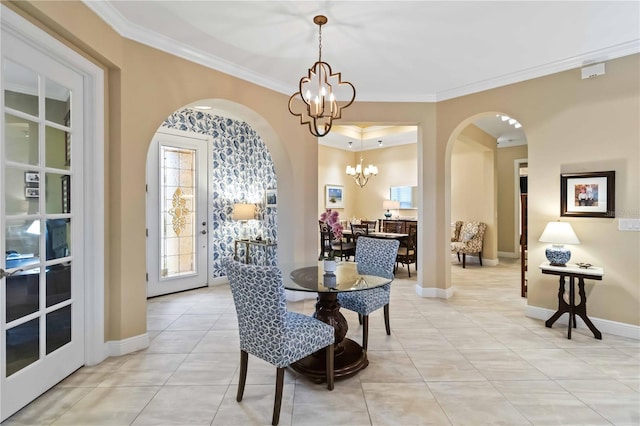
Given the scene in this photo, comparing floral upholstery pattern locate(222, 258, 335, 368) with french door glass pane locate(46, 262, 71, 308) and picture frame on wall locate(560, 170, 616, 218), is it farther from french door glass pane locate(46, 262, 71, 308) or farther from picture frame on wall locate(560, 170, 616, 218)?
picture frame on wall locate(560, 170, 616, 218)

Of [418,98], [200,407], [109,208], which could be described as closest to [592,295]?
[418,98]

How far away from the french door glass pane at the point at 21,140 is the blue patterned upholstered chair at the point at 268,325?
1523 mm

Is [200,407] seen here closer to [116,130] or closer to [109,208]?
[109,208]

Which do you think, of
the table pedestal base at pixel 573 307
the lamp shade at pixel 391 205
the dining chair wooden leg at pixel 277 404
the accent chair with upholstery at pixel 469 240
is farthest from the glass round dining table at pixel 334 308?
the lamp shade at pixel 391 205

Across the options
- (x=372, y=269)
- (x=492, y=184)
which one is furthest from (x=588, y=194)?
(x=492, y=184)

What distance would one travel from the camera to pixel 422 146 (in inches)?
179

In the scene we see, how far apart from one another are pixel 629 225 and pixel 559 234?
61 cm

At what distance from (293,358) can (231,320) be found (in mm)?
1889

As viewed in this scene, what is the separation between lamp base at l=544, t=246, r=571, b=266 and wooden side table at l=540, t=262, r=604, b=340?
6 cm

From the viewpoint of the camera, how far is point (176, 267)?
4.80 meters

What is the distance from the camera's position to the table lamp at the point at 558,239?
3.19m

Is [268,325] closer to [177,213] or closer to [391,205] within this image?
[177,213]

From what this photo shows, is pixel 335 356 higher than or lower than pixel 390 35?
lower

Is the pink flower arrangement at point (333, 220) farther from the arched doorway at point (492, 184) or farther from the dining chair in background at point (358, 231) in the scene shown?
the arched doorway at point (492, 184)
